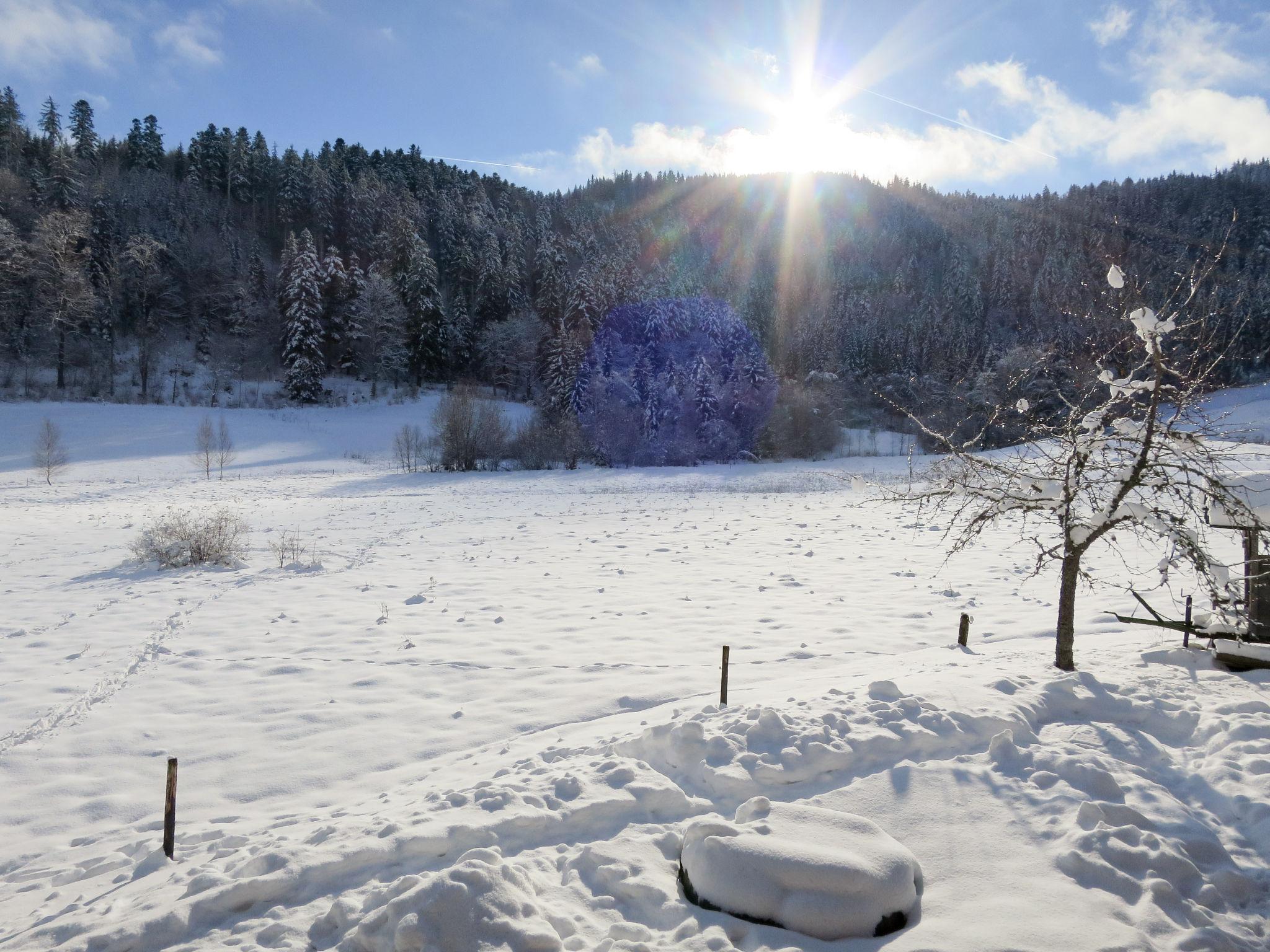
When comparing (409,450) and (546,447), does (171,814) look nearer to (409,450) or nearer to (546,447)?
(409,450)

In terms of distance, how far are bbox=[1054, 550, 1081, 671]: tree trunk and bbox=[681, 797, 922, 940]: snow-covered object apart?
14.6ft

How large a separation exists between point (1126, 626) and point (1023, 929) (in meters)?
8.16

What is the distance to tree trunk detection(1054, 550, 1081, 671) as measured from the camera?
7.10 metres

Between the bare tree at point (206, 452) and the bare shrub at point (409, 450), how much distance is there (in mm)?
9997

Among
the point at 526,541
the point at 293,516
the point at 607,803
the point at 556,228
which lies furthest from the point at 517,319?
the point at 607,803

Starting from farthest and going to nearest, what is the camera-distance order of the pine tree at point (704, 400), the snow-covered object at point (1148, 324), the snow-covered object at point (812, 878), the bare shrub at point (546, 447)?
the pine tree at point (704, 400), the bare shrub at point (546, 447), the snow-covered object at point (1148, 324), the snow-covered object at point (812, 878)

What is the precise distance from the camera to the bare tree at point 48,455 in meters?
31.8

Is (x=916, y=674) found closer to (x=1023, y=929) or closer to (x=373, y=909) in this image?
(x=1023, y=929)

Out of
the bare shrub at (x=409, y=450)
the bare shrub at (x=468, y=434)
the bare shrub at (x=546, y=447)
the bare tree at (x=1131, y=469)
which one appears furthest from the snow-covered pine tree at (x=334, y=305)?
the bare tree at (x=1131, y=469)

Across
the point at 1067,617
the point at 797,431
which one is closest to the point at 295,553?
the point at 1067,617

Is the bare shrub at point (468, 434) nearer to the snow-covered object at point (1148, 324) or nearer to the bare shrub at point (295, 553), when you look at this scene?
the bare shrub at point (295, 553)

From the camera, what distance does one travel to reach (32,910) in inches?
161

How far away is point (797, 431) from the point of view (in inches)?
2109

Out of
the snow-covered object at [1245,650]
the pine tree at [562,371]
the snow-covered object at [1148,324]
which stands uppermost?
the pine tree at [562,371]
